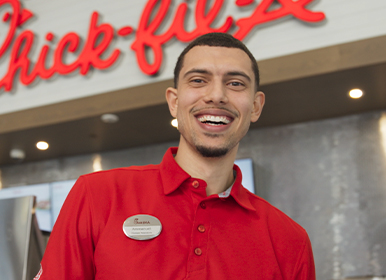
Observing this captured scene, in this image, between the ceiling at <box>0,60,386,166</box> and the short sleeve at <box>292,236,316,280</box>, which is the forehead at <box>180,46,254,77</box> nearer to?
the short sleeve at <box>292,236,316,280</box>

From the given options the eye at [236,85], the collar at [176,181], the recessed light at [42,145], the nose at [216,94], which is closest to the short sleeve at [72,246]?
the collar at [176,181]

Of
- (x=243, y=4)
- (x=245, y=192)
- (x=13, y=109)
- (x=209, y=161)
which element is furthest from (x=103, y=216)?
(x=13, y=109)

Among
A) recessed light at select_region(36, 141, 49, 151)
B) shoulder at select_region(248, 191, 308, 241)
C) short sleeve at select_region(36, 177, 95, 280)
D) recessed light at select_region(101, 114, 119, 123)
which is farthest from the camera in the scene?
recessed light at select_region(36, 141, 49, 151)

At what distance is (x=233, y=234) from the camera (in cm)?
124

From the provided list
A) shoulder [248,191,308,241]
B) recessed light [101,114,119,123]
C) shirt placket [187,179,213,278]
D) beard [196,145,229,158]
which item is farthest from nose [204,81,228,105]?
recessed light [101,114,119,123]

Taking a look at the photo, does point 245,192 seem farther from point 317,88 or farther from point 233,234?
point 317,88

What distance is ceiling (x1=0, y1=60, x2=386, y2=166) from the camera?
310 cm

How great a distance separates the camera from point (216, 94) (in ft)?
4.36

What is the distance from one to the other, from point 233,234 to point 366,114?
9.76ft

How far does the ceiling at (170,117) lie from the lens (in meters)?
3.10

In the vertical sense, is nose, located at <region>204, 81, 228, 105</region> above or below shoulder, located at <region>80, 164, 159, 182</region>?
above

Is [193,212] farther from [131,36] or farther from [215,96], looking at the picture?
[131,36]

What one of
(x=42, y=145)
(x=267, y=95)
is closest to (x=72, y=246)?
(x=267, y=95)

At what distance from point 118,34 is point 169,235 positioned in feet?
→ 10.2
